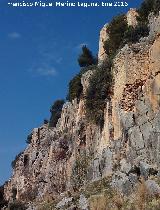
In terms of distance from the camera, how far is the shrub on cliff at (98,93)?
41.5 metres

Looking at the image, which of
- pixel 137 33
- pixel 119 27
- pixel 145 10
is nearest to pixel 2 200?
pixel 119 27

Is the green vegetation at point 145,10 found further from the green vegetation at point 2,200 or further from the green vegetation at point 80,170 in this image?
the green vegetation at point 2,200

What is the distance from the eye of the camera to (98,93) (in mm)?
42531

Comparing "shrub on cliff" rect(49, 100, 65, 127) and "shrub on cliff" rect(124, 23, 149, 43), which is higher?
"shrub on cliff" rect(49, 100, 65, 127)

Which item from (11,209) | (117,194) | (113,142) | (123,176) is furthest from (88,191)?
(11,209)

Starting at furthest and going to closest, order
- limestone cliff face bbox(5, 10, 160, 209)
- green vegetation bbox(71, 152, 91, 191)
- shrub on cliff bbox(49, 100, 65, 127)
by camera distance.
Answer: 1. shrub on cliff bbox(49, 100, 65, 127)
2. green vegetation bbox(71, 152, 91, 191)
3. limestone cliff face bbox(5, 10, 160, 209)

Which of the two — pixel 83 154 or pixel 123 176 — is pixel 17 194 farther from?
pixel 123 176

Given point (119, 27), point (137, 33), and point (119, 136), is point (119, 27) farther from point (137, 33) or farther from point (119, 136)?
point (119, 136)

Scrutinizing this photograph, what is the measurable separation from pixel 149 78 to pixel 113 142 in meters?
5.48

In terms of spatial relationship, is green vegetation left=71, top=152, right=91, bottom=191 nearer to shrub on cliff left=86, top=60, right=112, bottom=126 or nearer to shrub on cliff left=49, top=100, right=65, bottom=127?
shrub on cliff left=86, top=60, right=112, bottom=126

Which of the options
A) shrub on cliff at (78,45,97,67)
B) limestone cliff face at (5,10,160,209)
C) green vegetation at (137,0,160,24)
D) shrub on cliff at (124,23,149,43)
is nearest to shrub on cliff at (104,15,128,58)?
green vegetation at (137,0,160,24)

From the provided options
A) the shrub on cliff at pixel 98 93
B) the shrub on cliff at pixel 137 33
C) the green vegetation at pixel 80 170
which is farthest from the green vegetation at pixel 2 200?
the shrub on cliff at pixel 137 33

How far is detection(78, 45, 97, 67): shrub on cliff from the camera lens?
211 feet

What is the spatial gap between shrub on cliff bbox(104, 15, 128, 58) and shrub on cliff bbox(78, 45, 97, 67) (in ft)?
36.8
